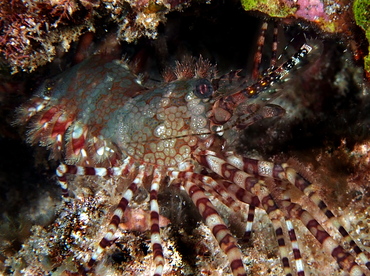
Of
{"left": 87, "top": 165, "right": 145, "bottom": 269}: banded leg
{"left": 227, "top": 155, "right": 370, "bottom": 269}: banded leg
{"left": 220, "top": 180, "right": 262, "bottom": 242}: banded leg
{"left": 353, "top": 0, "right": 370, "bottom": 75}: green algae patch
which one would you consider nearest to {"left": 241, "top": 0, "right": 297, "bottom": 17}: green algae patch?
{"left": 353, "top": 0, "right": 370, "bottom": 75}: green algae patch

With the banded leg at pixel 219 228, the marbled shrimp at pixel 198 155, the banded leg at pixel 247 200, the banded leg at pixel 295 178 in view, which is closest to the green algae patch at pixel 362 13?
the marbled shrimp at pixel 198 155

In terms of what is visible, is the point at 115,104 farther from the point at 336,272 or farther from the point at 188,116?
the point at 336,272

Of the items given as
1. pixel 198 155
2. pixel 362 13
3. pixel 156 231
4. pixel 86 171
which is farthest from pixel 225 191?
pixel 362 13

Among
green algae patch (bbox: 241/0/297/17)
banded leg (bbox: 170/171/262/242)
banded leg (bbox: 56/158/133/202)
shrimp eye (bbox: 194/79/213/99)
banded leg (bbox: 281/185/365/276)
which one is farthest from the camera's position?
banded leg (bbox: 56/158/133/202)

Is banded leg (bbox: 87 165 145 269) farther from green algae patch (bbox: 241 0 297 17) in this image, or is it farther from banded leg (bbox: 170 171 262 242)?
green algae patch (bbox: 241 0 297 17)

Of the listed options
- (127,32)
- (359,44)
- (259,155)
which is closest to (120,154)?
(127,32)

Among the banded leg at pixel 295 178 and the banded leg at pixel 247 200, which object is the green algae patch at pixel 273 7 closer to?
the banded leg at pixel 295 178

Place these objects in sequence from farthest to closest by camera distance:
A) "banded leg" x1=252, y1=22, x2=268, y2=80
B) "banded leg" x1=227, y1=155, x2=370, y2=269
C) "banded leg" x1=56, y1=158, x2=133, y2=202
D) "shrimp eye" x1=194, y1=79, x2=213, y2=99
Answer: "banded leg" x1=252, y1=22, x2=268, y2=80 → "banded leg" x1=56, y1=158, x2=133, y2=202 → "shrimp eye" x1=194, y1=79, x2=213, y2=99 → "banded leg" x1=227, y1=155, x2=370, y2=269
